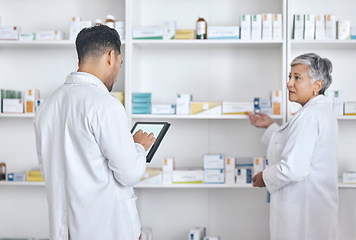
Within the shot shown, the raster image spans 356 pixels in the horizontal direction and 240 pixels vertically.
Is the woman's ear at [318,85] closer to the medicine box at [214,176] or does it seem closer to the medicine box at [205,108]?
the medicine box at [205,108]

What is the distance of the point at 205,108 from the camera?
3010 millimetres

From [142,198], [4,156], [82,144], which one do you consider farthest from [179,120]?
[82,144]

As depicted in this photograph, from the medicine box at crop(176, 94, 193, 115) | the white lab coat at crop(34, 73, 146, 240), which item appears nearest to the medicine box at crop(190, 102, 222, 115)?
the medicine box at crop(176, 94, 193, 115)

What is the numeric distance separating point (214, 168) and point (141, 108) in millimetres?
673

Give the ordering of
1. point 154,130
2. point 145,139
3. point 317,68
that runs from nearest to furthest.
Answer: point 145,139, point 154,130, point 317,68

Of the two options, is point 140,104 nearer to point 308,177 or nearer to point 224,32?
point 224,32

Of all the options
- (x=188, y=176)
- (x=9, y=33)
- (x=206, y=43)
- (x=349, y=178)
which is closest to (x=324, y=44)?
(x=206, y=43)

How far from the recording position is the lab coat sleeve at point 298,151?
2223 millimetres

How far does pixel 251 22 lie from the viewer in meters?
2.99

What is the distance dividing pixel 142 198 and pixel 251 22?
1.58 meters

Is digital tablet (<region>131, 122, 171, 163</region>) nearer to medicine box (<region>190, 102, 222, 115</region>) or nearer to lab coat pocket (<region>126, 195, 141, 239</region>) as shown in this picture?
lab coat pocket (<region>126, 195, 141, 239</region>)

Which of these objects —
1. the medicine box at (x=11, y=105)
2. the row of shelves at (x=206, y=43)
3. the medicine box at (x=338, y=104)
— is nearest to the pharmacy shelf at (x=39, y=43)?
the row of shelves at (x=206, y=43)

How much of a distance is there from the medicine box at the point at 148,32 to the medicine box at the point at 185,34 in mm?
115

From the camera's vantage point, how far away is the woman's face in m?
2.38
